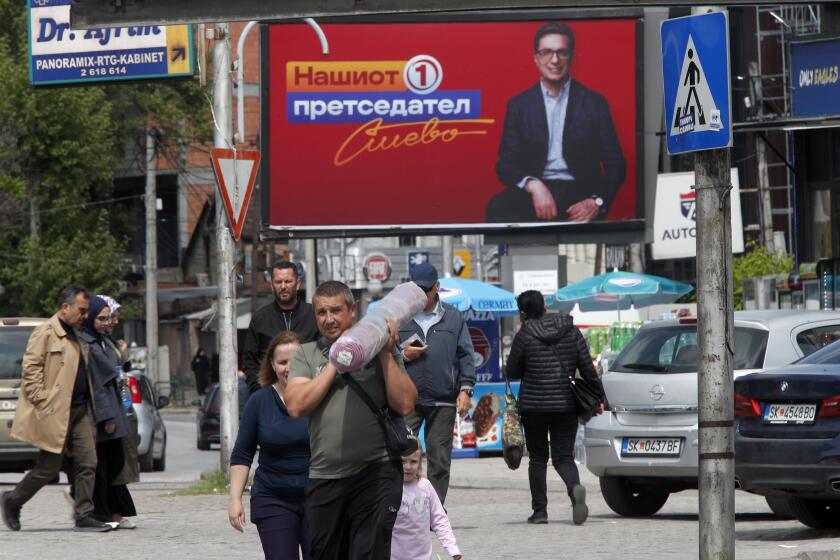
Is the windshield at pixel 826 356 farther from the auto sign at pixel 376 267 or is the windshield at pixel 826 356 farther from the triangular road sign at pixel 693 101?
the auto sign at pixel 376 267

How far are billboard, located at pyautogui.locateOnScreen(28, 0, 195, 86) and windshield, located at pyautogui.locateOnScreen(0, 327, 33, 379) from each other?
114 inches

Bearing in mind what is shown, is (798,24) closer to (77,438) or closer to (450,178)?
(450,178)

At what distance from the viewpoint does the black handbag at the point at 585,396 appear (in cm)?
1295

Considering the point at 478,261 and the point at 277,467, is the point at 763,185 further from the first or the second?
the point at 277,467

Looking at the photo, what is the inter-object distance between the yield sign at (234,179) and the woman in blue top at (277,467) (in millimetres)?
7982

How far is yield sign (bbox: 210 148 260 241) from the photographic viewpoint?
605 inches

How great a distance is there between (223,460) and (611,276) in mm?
11765

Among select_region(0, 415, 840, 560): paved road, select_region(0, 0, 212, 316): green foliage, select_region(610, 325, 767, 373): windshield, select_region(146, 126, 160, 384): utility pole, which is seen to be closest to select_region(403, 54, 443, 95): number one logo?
select_region(0, 415, 840, 560): paved road

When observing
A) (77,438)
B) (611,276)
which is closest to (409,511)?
(77,438)

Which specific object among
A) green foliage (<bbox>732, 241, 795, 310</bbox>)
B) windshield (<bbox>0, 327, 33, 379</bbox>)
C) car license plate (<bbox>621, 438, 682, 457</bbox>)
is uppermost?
green foliage (<bbox>732, 241, 795, 310</bbox>)

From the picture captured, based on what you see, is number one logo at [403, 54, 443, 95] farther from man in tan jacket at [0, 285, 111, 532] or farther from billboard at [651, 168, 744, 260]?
man in tan jacket at [0, 285, 111, 532]

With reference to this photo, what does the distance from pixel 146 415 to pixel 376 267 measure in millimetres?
32183

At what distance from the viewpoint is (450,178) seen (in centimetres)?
2409

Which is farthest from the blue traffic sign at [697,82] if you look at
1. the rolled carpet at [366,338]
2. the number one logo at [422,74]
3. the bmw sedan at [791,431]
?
the number one logo at [422,74]
